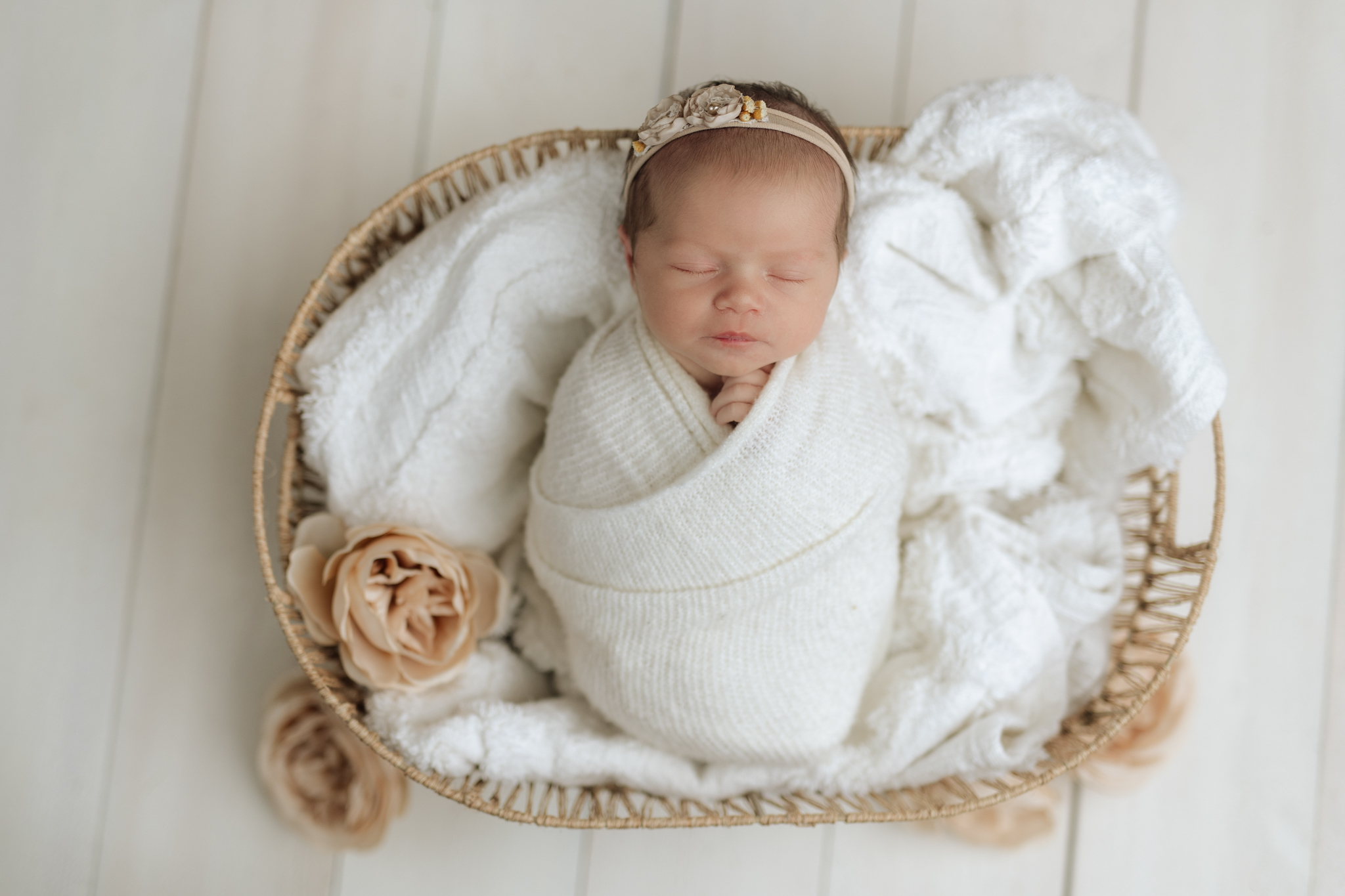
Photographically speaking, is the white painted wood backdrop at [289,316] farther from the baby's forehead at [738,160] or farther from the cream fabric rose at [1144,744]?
the baby's forehead at [738,160]

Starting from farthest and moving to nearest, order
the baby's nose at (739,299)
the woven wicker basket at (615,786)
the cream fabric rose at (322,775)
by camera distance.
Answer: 1. the cream fabric rose at (322,775)
2. the woven wicker basket at (615,786)
3. the baby's nose at (739,299)

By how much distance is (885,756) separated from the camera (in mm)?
1023

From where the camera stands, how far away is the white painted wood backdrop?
1174mm

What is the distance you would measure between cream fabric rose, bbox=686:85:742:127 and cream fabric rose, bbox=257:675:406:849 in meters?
0.86

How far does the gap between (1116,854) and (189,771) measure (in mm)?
1273

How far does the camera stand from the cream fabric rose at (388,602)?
0.95 m

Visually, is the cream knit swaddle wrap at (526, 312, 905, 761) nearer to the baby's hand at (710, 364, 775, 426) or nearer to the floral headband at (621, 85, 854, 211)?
the baby's hand at (710, 364, 775, 426)

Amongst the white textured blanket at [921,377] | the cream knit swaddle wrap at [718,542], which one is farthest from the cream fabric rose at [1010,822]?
the cream knit swaddle wrap at [718,542]

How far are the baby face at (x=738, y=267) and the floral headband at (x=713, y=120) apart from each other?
0.05 m

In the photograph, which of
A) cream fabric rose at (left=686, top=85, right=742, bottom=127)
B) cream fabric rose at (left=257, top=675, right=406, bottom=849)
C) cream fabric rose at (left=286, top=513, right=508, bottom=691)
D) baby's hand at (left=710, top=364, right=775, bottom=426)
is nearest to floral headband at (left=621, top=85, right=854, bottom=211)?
cream fabric rose at (left=686, top=85, right=742, bottom=127)

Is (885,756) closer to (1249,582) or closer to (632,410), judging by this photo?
(632,410)

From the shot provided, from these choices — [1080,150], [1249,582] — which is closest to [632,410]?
[1080,150]

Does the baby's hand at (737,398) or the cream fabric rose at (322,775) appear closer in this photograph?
the baby's hand at (737,398)

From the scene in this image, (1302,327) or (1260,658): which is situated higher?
(1302,327)
